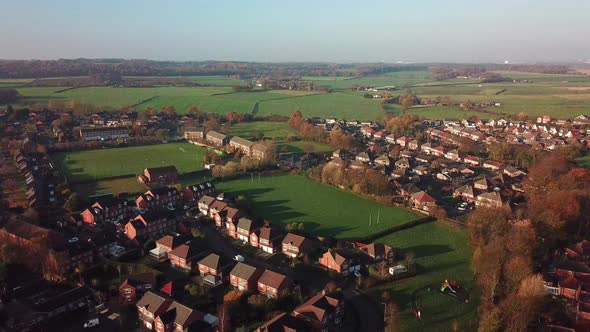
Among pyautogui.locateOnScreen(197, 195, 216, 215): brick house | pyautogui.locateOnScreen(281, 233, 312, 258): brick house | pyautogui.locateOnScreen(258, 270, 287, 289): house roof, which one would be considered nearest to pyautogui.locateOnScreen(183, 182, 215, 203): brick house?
pyautogui.locateOnScreen(197, 195, 216, 215): brick house

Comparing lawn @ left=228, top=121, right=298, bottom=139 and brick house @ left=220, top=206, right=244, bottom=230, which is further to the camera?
lawn @ left=228, top=121, right=298, bottom=139

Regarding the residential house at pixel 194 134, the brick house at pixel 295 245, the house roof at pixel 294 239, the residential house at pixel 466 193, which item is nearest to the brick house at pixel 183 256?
the brick house at pixel 295 245

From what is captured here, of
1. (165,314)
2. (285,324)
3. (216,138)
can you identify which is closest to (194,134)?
Result: (216,138)

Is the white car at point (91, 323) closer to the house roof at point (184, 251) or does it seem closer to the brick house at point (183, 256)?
the brick house at point (183, 256)

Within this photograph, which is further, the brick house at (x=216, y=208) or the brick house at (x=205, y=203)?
the brick house at (x=205, y=203)

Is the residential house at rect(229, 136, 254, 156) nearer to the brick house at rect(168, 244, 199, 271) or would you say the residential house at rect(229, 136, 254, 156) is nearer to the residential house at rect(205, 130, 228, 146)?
the residential house at rect(205, 130, 228, 146)

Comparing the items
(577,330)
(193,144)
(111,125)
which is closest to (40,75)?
(111,125)

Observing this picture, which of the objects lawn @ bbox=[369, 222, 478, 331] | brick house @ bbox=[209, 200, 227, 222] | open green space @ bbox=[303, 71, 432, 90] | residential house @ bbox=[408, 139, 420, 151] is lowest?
lawn @ bbox=[369, 222, 478, 331]

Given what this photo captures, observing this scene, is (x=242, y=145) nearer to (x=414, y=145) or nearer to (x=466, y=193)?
(x=414, y=145)
